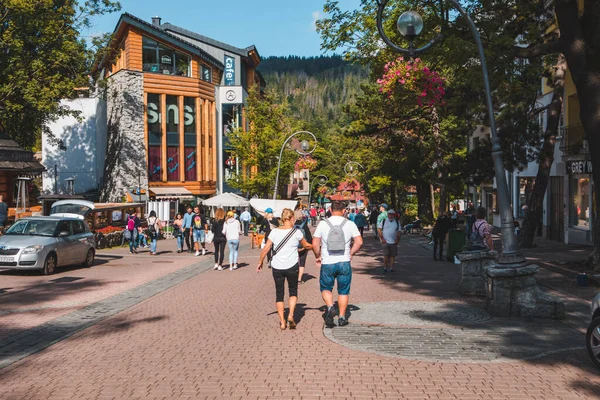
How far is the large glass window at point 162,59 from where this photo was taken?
43969 millimetres

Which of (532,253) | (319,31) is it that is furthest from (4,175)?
(532,253)

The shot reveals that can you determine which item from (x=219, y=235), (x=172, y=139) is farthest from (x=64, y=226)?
(x=172, y=139)

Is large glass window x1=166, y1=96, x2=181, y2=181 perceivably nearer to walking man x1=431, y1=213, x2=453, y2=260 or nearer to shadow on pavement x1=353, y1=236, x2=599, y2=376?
walking man x1=431, y1=213, x2=453, y2=260

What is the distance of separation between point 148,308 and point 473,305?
5.61m

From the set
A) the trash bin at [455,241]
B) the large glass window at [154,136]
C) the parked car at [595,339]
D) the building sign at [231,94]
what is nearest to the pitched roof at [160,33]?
the building sign at [231,94]

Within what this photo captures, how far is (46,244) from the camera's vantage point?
1606 centimetres

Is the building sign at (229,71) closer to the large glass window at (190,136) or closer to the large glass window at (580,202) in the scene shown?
the large glass window at (190,136)

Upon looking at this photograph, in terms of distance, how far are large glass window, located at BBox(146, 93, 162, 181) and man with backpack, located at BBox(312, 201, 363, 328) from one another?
3661 cm

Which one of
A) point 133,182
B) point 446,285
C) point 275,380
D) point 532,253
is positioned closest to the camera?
point 275,380

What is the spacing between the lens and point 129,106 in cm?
4341

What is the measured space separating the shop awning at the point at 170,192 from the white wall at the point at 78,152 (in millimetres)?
7991

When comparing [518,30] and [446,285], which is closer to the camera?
[446,285]

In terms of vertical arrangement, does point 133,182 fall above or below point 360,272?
above

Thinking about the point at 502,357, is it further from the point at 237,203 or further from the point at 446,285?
the point at 237,203
